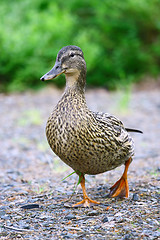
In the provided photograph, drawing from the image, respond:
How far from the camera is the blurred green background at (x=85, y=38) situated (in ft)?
33.0

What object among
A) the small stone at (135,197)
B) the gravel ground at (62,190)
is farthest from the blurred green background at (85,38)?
the small stone at (135,197)

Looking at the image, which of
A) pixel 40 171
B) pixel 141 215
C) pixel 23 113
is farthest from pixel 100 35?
pixel 141 215

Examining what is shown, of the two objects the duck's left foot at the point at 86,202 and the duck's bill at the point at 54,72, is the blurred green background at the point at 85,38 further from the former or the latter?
the duck's left foot at the point at 86,202

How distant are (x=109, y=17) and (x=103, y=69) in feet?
4.97

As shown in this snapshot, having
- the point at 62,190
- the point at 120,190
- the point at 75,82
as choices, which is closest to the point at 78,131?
the point at 75,82

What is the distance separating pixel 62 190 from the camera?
13.7 feet

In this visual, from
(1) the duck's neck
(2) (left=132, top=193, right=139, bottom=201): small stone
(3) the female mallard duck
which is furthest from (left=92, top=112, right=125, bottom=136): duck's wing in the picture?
(2) (left=132, top=193, right=139, bottom=201): small stone

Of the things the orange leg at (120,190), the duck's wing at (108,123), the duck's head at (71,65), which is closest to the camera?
the duck's head at (71,65)

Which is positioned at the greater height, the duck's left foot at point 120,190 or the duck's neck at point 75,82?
the duck's neck at point 75,82

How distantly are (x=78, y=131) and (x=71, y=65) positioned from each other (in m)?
0.62

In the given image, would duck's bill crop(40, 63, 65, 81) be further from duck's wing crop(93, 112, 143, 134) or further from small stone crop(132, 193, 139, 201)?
small stone crop(132, 193, 139, 201)

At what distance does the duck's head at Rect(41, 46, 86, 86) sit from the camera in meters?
3.55

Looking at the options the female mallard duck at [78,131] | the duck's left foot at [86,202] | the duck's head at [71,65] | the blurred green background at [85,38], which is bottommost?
the duck's left foot at [86,202]

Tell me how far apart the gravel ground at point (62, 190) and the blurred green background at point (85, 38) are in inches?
81.0
